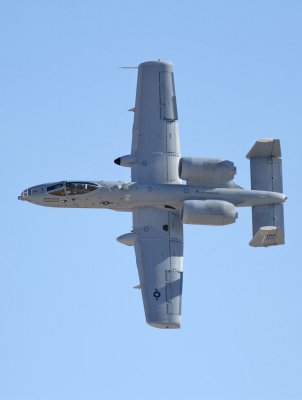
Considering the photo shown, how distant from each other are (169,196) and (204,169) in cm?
208

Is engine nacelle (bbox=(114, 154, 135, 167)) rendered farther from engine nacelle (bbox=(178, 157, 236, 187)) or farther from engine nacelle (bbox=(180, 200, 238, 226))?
engine nacelle (bbox=(180, 200, 238, 226))

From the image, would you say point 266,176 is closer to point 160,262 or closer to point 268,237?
point 268,237

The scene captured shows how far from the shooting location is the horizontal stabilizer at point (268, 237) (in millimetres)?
64938

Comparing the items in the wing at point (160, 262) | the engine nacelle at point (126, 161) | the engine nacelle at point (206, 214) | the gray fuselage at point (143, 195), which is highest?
the engine nacelle at point (126, 161)

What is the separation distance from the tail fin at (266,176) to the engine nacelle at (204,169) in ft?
4.16

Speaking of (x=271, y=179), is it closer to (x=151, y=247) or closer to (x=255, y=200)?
(x=255, y=200)

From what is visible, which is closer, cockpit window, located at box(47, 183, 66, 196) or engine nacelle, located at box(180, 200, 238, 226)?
engine nacelle, located at box(180, 200, 238, 226)

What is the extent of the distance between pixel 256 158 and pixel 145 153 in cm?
529

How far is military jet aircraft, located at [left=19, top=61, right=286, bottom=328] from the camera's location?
6575 cm

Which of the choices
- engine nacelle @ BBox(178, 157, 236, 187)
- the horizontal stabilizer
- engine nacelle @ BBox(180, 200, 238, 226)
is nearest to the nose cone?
engine nacelle @ BBox(178, 157, 236, 187)

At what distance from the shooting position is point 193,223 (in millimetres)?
65938

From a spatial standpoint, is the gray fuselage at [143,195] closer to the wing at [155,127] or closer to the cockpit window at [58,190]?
the cockpit window at [58,190]

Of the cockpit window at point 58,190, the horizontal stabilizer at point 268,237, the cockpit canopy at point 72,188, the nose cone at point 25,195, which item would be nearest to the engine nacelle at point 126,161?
the cockpit canopy at point 72,188

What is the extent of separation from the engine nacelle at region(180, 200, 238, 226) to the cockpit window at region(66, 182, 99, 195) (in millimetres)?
4444
